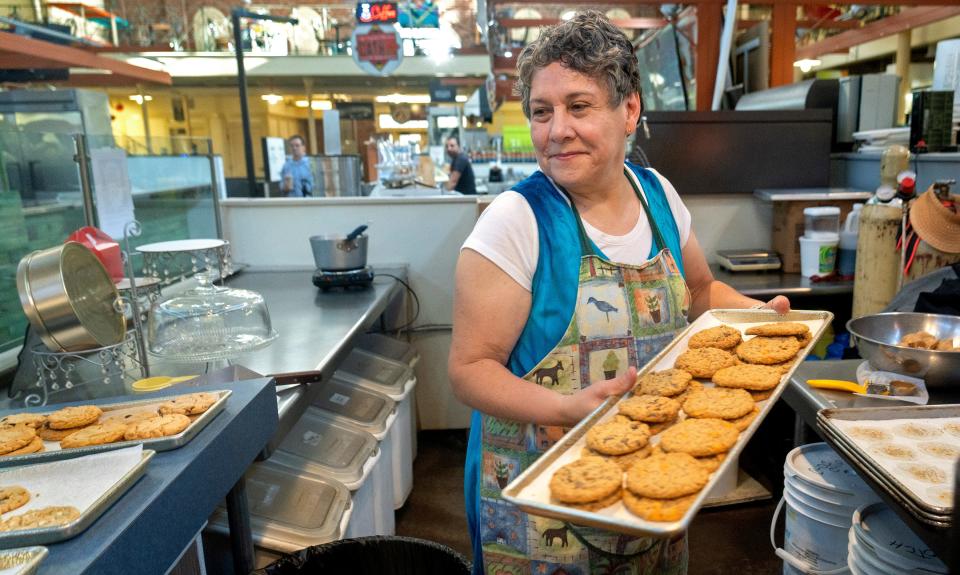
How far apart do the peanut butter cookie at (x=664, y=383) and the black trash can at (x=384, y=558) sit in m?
0.65

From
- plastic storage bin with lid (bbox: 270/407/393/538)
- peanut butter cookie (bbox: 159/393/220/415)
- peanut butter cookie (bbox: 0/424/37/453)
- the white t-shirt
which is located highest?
the white t-shirt

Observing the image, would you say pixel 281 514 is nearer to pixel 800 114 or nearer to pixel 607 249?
pixel 607 249

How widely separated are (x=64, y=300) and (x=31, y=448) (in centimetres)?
37

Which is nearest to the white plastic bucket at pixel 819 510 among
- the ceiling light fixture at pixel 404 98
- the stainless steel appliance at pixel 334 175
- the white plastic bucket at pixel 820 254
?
the white plastic bucket at pixel 820 254

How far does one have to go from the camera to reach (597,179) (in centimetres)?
131

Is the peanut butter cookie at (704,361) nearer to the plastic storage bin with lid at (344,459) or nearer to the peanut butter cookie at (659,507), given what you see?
the peanut butter cookie at (659,507)

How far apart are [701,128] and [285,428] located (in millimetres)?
2558

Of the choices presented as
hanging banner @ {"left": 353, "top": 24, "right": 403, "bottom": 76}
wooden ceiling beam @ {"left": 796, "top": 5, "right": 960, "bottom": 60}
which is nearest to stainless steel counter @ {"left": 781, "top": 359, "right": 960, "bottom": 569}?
hanging banner @ {"left": 353, "top": 24, "right": 403, "bottom": 76}

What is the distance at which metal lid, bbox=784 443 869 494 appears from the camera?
1567 mm

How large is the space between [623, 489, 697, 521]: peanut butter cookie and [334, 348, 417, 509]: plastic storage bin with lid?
191 cm

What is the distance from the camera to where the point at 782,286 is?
118 inches

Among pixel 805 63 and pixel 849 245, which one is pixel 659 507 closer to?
pixel 849 245

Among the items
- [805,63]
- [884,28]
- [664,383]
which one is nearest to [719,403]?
[664,383]

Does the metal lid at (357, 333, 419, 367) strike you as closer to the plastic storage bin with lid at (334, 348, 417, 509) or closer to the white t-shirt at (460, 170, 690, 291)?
the plastic storage bin with lid at (334, 348, 417, 509)
